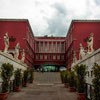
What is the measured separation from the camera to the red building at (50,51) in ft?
318

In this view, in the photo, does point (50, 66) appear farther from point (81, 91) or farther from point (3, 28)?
point (81, 91)

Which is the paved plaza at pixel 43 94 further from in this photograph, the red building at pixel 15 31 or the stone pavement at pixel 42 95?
the red building at pixel 15 31

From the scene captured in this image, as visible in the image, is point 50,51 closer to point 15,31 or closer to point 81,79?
point 15,31

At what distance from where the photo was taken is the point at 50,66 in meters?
105

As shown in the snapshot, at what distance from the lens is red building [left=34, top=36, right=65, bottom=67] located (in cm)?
9706

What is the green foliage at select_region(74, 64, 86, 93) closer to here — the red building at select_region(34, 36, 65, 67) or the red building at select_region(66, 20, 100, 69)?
the red building at select_region(66, 20, 100, 69)

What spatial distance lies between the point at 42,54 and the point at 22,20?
32044 millimetres

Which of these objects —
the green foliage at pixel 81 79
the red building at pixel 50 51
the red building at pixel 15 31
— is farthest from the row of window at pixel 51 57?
the green foliage at pixel 81 79

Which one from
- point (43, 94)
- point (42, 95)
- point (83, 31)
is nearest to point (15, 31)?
point (83, 31)

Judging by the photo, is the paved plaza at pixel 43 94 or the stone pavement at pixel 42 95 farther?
the paved plaza at pixel 43 94

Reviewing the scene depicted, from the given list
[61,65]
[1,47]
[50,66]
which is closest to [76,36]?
[1,47]

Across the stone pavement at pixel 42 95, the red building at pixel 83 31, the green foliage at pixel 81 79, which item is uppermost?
the red building at pixel 83 31

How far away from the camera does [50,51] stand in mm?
98688

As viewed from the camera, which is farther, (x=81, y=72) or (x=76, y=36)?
(x=76, y=36)
